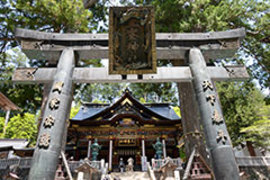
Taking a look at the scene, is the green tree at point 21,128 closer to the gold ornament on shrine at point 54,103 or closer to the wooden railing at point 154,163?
the wooden railing at point 154,163

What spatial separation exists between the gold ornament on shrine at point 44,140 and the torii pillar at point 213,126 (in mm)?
3698

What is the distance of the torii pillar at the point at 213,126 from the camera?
3812 millimetres

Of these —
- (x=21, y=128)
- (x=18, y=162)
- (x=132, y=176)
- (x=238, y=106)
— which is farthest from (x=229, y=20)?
(x=21, y=128)

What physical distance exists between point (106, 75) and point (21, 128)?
20.6m

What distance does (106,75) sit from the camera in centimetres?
512

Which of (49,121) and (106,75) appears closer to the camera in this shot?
(49,121)

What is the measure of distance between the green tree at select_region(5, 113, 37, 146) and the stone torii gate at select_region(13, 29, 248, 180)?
18522 millimetres

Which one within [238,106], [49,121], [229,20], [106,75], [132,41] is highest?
[229,20]

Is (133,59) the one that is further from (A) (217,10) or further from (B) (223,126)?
(A) (217,10)

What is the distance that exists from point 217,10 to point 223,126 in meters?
7.11

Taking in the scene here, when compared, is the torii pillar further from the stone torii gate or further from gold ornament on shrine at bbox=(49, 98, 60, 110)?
gold ornament on shrine at bbox=(49, 98, 60, 110)

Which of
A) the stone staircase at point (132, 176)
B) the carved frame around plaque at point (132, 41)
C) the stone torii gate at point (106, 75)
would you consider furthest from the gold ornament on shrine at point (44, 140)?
the stone staircase at point (132, 176)

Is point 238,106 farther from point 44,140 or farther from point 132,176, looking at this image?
point 44,140

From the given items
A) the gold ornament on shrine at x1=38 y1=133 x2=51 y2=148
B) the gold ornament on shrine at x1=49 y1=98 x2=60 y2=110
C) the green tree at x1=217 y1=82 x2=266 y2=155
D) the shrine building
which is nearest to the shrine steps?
the shrine building
